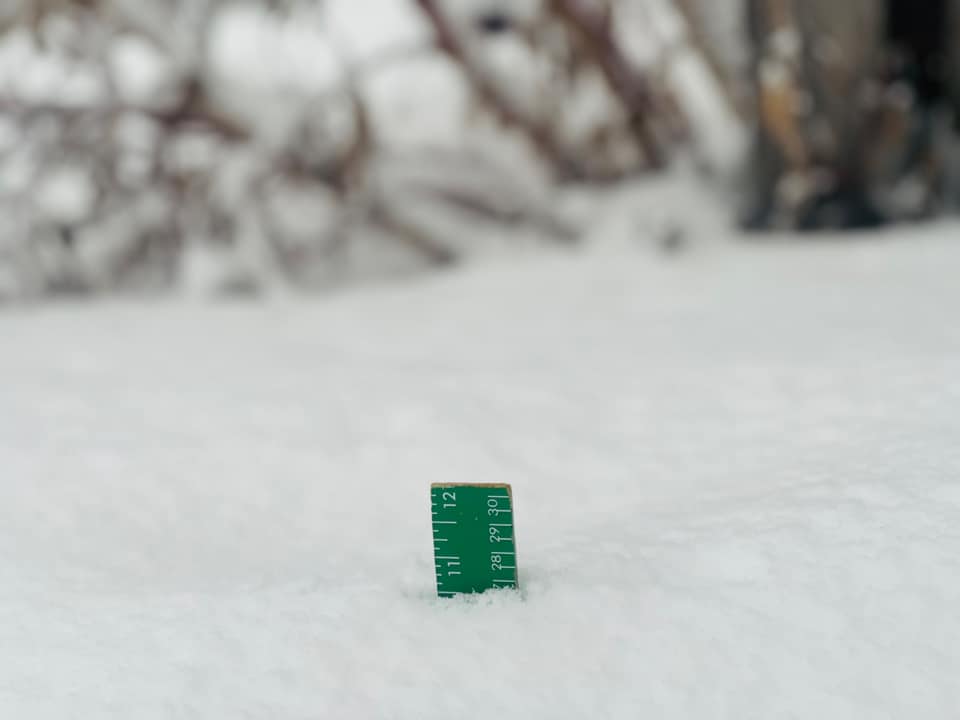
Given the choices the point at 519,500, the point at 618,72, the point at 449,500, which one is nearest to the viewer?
the point at 449,500

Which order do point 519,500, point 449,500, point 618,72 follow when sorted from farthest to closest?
point 618,72
point 519,500
point 449,500

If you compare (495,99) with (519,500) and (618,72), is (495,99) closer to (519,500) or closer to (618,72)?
(618,72)

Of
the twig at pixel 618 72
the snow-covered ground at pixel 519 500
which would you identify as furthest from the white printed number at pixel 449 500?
the twig at pixel 618 72

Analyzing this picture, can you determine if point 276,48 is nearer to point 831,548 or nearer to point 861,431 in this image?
point 861,431

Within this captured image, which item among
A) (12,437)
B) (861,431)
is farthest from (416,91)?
(861,431)

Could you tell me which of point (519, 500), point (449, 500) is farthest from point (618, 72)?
point (449, 500)
